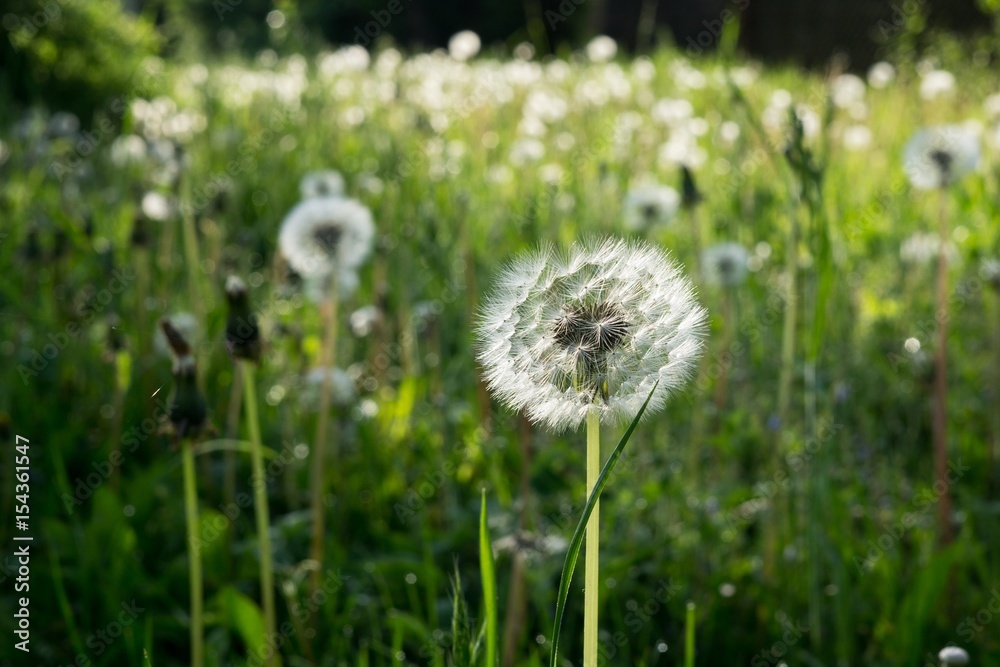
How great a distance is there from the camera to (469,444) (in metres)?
1.98

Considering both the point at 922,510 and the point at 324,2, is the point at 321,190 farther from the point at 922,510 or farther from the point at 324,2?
the point at 324,2

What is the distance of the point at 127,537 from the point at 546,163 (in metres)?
3.26

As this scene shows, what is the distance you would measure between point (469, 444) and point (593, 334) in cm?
124

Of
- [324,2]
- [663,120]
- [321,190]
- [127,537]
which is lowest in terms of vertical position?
[127,537]

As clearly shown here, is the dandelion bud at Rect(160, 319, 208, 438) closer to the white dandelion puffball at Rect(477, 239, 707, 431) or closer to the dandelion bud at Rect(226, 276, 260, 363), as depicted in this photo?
the dandelion bud at Rect(226, 276, 260, 363)

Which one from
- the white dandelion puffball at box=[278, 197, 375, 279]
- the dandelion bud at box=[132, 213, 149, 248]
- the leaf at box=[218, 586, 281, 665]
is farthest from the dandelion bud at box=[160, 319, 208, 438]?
the dandelion bud at box=[132, 213, 149, 248]

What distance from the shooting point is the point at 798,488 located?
183 cm

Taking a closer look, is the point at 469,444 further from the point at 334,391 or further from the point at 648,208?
the point at 648,208

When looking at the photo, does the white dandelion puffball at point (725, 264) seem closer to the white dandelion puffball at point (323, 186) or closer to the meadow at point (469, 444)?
the meadow at point (469, 444)

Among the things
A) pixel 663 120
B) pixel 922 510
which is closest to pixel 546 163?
pixel 663 120

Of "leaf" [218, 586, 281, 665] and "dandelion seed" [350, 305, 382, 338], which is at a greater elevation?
"dandelion seed" [350, 305, 382, 338]

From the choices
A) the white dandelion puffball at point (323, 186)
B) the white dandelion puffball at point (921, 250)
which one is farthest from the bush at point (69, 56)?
the white dandelion puffball at point (921, 250)

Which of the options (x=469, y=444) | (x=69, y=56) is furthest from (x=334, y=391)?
(x=69, y=56)

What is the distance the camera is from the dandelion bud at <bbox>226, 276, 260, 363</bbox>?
4.06ft
